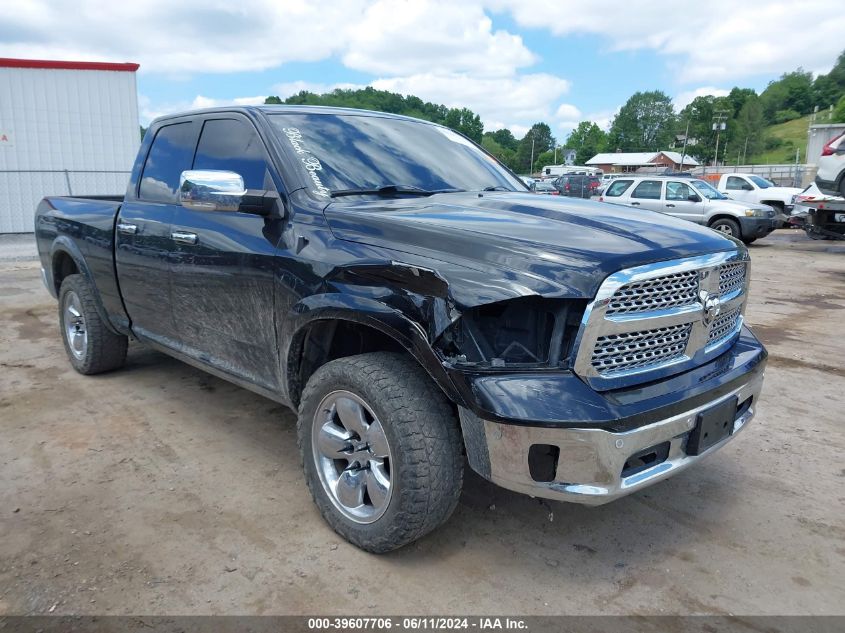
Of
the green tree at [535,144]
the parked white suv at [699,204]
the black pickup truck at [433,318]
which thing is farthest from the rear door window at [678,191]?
the green tree at [535,144]

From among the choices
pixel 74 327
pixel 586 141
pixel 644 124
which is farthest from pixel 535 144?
pixel 74 327

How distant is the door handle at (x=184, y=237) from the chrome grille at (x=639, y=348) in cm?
227

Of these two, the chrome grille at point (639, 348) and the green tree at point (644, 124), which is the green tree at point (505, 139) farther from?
the chrome grille at point (639, 348)

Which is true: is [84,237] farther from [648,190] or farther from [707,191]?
[707,191]

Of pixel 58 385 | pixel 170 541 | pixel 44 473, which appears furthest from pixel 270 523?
pixel 58 385

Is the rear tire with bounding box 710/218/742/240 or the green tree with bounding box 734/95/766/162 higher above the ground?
the green tree with bounding box 734/95/766/162

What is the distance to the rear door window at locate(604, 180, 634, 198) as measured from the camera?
16.5m

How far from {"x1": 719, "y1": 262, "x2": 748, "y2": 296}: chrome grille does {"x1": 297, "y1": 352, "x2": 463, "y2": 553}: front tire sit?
1278mm

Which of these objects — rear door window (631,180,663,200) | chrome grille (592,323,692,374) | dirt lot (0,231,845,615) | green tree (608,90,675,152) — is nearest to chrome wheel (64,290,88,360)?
dirt lot (0,231,845,615)

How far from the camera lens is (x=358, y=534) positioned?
2.73m

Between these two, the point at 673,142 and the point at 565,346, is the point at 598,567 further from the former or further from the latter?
the point at 673,142

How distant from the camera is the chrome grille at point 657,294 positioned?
7.55ft

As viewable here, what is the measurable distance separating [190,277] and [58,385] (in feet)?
6.83

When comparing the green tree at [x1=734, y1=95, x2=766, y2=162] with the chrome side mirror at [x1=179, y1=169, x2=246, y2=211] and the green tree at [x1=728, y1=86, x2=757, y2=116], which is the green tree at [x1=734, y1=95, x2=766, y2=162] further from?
the chrome side mirror at [x1=179, y1=169, x2=246, y2=211]
